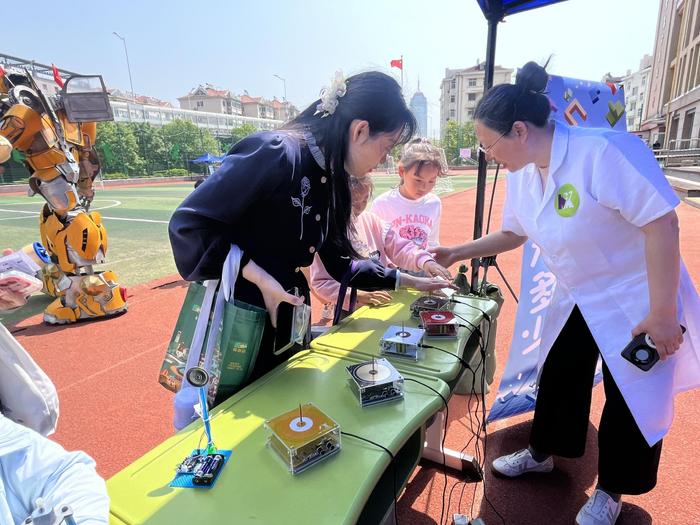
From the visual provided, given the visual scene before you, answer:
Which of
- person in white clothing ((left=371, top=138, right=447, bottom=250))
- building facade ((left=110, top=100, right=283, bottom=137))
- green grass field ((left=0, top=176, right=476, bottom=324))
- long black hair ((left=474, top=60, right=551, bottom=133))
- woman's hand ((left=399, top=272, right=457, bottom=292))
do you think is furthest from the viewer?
building facade ((left=110, top=100, right=283, bottom=137))

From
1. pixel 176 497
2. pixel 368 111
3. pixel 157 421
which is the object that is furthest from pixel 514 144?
pixel 157 421

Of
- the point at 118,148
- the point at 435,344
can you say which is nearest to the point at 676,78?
the point at 435,344

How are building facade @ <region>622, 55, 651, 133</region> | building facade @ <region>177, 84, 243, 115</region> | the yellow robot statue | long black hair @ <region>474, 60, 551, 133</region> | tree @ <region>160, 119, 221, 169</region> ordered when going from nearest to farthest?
long black hair @ <region>474, 60, 551, 133</region>, the yellow robot statue, tree @ <region>160, 119, 221, 169</region>, building facade @ <region>622, 55, 651, 133</region>, building facade @ <region>177, 84, 243, 115</region>

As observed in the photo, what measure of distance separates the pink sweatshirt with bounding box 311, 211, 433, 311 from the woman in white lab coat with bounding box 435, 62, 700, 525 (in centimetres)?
60

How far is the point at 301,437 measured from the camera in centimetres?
92

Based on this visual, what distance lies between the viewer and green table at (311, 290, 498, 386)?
4.45 feet

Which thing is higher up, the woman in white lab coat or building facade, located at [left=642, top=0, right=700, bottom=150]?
building facade, located at [left=642, top=0, right=700, bottom=150]

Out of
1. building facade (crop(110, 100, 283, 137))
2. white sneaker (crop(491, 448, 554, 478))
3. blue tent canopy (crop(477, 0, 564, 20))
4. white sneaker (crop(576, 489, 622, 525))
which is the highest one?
building facade (crop(110, 100, 283, 137))

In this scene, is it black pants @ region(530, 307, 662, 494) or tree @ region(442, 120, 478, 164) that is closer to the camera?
black pants @ region(530, 307, 662, 494)

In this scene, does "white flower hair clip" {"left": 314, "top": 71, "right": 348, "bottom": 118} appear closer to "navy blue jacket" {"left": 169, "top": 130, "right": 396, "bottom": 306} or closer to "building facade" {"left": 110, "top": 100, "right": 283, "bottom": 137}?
"navy blue jacket" {"left": 169, "top": 130, "right": 396, "bottom": 306}

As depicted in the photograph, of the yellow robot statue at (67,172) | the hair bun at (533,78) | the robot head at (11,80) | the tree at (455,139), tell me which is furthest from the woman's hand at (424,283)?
the tree at (455,139)

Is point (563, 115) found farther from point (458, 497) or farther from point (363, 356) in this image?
point (458, 497)

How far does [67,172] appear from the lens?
370cm

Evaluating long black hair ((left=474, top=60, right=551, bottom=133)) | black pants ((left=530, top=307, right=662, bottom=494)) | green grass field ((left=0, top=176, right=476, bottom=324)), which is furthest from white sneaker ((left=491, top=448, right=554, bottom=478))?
green grass field ((left=0, top=176, right=476, bottom=324))
